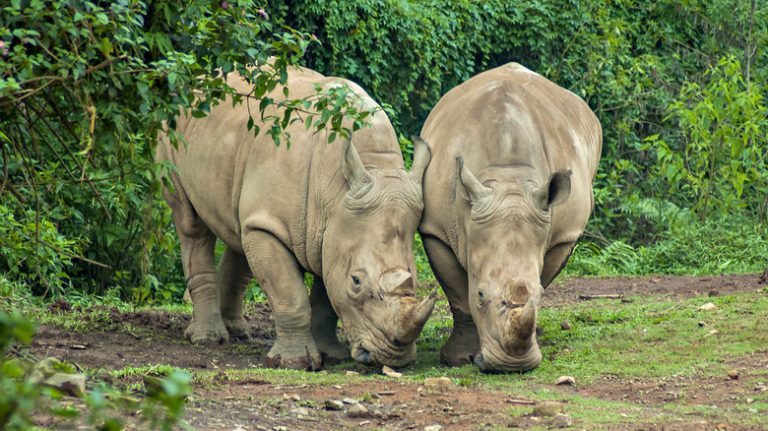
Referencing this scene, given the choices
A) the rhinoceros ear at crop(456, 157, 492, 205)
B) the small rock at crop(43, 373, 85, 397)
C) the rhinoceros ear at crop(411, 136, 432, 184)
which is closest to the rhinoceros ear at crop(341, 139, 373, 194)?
the rhinoceros ear at crop(411, 136, 432, 184)

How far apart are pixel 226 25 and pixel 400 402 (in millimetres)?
2126

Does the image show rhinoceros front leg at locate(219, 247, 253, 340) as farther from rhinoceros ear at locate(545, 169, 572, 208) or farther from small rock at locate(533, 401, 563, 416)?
small rock at locate(533, 401, 563, 416)

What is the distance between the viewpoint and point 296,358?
312 inches

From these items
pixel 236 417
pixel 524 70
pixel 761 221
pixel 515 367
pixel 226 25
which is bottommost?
pixel 761 221

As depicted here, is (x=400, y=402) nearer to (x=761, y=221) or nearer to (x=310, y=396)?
(x=310, y=396)

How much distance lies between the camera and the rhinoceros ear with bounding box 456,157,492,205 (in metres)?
7.63

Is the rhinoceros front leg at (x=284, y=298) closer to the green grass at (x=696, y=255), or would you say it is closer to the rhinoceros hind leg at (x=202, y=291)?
the rhinoceros hind leg at (x=202, y=291)

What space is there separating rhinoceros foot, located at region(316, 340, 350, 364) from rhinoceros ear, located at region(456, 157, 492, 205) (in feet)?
4.72

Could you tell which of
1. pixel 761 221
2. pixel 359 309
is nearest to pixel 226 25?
pixel 359 309

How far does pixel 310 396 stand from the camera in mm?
6398

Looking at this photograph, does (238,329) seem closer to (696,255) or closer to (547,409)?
(547,409)

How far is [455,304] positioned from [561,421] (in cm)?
237

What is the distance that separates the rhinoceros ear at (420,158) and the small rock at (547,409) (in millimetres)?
2360

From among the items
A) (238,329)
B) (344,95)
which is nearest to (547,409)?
(344,95)
